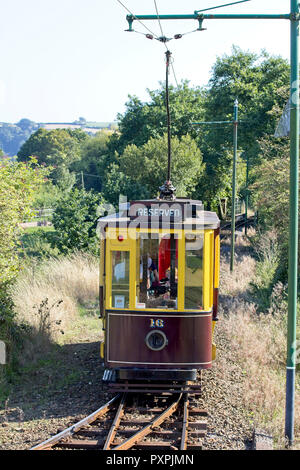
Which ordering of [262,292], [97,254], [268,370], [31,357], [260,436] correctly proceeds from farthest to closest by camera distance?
[97,254] < [262,292] < [31,357] < [268,370] < [260,436]

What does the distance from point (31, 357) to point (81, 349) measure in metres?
1.11

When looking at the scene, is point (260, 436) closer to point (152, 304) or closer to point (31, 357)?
point (152, 304)

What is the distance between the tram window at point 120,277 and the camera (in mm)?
8109

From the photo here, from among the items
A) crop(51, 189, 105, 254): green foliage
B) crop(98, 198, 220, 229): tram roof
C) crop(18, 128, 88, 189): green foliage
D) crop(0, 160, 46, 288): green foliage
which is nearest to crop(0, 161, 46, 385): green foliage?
crop(0, 160, 46, 288): green foliage

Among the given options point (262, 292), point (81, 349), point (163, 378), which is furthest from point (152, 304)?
point (262, 292)

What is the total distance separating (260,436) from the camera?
677cm

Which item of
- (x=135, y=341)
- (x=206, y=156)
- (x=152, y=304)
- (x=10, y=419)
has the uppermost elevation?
(x=206, y=156)

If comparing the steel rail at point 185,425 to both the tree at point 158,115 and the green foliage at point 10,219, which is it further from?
the tree at point 158,115

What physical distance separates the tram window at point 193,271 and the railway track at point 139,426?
1.57 meters

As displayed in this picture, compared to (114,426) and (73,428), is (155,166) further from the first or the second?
(73,428)

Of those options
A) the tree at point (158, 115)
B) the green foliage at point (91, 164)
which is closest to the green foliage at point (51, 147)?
the green foliage at point (91, 164)

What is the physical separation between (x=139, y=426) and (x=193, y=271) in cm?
242

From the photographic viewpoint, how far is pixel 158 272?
334 inches

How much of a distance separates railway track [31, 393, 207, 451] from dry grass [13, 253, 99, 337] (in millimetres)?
3491
